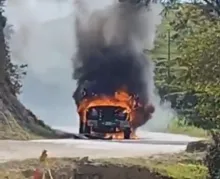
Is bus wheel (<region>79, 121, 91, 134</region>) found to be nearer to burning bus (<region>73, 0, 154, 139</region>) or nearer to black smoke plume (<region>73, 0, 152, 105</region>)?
burning bus (<region>73, 0, 154, 139</region>)

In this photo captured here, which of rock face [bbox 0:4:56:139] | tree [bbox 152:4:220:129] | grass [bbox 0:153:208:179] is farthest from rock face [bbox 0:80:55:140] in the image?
tree [bbox 152:4:220:129]

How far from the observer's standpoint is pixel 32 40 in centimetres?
4238

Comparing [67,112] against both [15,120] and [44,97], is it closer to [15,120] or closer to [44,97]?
[44,97]

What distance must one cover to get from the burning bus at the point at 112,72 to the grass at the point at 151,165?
1273 cm

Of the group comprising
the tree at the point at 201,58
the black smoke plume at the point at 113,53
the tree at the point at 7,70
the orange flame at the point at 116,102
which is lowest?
the tree at the point at 201,58

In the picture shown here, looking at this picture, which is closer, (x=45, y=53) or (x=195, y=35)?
(x=195, y=35)

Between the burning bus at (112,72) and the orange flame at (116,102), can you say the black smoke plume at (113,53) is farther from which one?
the orange flame at (116,102)

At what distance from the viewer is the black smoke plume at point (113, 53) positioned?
33.2 m

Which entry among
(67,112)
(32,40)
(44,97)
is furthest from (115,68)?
(44,97)

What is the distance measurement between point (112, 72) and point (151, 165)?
1953 cm

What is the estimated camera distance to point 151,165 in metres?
14.4

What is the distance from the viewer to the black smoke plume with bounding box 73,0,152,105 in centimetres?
3322

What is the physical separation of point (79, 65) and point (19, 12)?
4202mm

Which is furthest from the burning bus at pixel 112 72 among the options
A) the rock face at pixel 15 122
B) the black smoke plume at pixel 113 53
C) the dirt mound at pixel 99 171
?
the dirt mound at pixel 99 171
